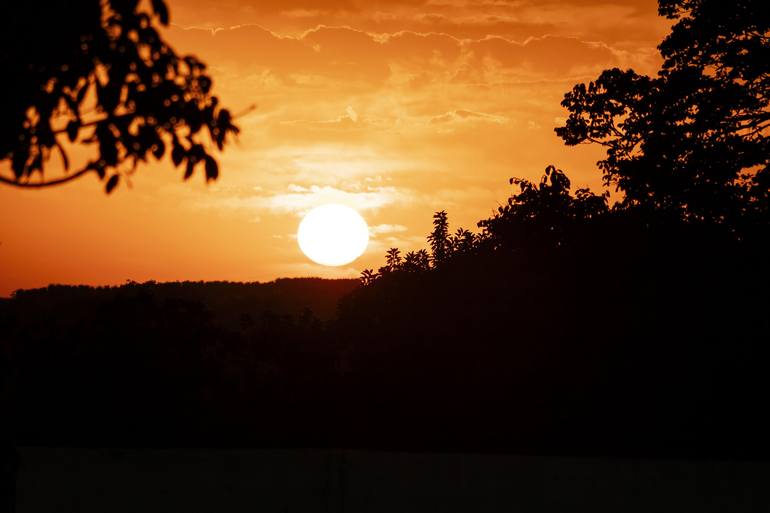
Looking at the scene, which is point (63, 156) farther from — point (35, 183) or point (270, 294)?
point (270, 294)

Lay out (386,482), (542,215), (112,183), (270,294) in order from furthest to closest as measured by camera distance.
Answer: (270,294), (542,215), (386,482), (112,183)

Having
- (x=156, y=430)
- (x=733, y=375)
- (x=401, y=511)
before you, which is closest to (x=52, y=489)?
(x=156, y=430)

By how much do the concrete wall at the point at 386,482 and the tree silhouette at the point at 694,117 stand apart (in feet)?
36.1

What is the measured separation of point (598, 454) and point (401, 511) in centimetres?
449

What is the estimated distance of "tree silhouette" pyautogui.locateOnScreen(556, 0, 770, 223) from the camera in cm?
2069

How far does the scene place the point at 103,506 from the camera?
9.88 meters

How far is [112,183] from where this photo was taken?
586 cm

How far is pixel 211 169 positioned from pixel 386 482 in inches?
205

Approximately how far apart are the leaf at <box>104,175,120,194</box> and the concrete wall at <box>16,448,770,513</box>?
4.93m

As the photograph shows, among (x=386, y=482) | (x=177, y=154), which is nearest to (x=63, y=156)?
(x=177, y=154)

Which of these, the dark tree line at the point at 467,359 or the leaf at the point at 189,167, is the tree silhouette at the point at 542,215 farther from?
the leaf at the point at 189,167

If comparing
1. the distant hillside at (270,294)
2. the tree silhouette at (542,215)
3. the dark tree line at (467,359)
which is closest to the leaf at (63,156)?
the dark tree line at (467,359)

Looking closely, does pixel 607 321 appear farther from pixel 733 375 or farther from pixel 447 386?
pixel 447 386

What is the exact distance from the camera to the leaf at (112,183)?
19.1 feet
